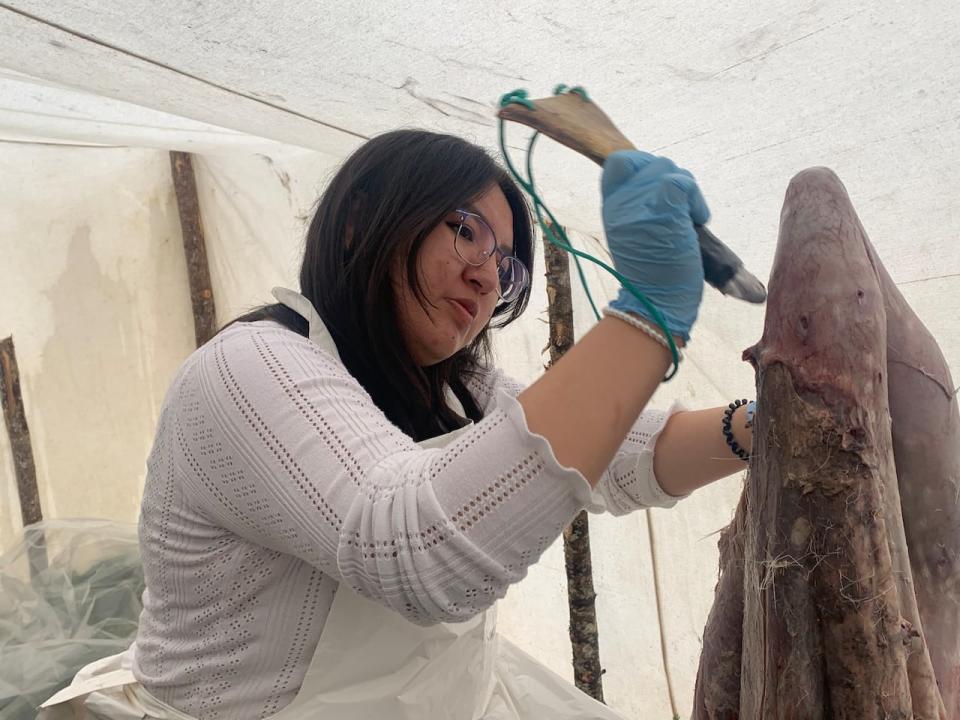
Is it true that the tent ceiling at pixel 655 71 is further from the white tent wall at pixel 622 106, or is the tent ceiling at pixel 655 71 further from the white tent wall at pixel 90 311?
the white tent wall at pixel 90 311

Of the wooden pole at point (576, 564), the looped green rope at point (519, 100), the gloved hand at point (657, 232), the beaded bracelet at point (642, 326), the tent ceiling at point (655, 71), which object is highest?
the tent ceiling at point (655, 71)

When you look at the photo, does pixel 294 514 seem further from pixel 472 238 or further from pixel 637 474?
pixel 637 474

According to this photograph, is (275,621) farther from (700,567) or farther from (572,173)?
(700,567)

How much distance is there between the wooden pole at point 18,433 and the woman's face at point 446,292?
2929 mm

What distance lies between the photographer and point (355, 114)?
75.9 inches

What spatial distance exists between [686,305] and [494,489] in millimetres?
296

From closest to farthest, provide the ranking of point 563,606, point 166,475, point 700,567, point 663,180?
point 663,180 → point 166,475 → point 700,567 → point 563,606

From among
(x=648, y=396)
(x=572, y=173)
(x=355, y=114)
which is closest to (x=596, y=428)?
(x=648, y=396)

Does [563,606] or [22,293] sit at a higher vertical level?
[22,293]

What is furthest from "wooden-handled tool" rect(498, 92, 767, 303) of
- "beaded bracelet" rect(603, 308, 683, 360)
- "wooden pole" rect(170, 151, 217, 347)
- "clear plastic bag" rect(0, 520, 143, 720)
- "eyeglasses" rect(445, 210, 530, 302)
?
"wooden pole" rect(170, 151, 217, 347)

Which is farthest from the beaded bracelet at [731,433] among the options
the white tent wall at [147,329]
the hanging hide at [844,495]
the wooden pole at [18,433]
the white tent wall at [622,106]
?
the wooden pole at [18,433]

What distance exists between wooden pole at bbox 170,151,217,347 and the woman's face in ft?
11.8

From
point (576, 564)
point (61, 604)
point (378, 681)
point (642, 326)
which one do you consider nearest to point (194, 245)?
point (61, 604)

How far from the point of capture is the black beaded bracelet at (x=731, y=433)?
120 cm
